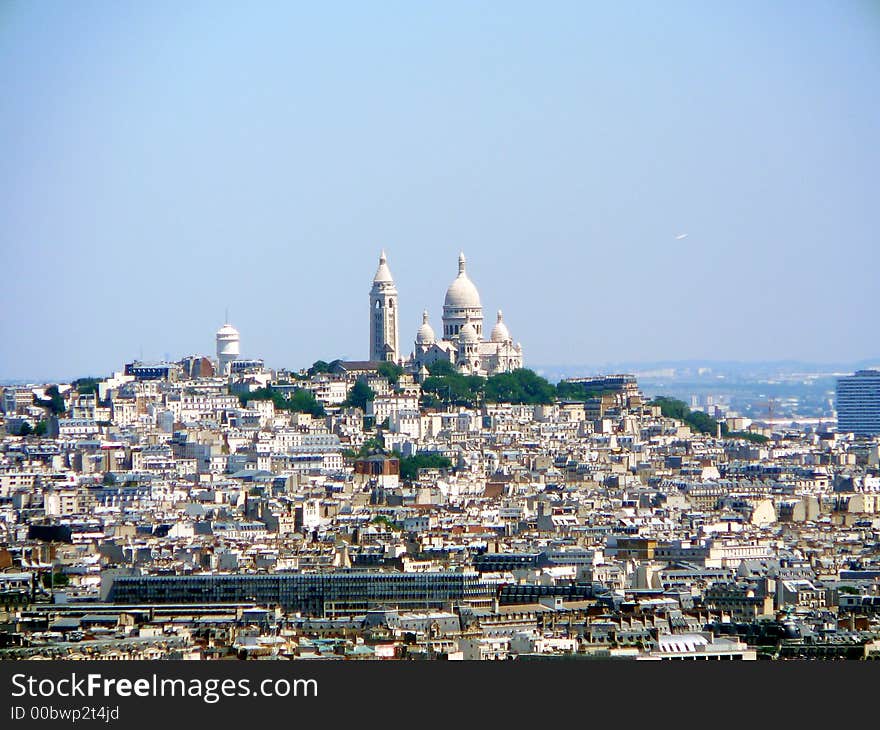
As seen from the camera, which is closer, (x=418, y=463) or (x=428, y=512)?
(x=428, y=512)

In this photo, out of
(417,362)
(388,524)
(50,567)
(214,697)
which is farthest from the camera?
(417,362)

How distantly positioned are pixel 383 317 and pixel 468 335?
199 centimetres

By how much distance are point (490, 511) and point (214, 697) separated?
32308 millimetres

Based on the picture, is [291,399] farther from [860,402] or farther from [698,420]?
[860,402]

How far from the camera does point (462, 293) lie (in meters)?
93.6

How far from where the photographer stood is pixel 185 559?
53.8m

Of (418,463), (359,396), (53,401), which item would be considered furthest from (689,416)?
→ (418,463)

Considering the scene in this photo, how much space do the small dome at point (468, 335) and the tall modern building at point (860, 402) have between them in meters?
7.96

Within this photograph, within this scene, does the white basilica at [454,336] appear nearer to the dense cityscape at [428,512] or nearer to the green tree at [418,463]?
the dense cityscape at [428,512]

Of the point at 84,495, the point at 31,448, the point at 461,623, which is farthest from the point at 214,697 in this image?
the point at 31,448

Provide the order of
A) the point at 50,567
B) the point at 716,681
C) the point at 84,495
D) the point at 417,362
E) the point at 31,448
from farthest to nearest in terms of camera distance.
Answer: the point at 417,362, the point at 31,448, the point at 84,495, the point at 50,567, the point at 716,681

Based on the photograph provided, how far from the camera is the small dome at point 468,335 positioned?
92.0m

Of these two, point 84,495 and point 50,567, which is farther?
point 84,495

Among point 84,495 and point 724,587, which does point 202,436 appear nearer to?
point 84,495
